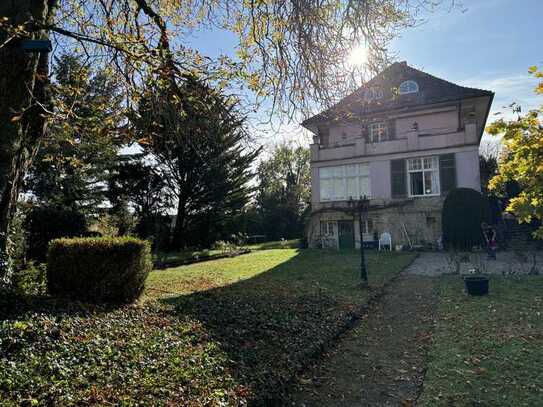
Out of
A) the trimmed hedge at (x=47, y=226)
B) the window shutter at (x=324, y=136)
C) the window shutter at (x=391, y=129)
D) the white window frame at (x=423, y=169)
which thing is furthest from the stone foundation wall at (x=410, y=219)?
the trimmed hedge at (x=47, y=226)

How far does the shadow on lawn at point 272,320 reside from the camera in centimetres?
484

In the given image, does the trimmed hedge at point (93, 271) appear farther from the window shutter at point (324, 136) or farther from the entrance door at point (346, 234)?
the window shutter at point (324, 136)

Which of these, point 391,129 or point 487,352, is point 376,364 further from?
point 391,129

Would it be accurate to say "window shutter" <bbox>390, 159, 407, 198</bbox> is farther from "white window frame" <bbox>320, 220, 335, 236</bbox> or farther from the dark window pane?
"white window frame" <bbox>320, 220, 335, 236</bbox>

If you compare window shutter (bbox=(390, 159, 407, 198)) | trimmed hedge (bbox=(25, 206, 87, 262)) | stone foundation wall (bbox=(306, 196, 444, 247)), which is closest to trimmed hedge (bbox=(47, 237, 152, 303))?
trimmed hedge (bbox=(25, 206, 87, 262))

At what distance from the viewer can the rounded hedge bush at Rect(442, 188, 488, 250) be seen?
1894cm

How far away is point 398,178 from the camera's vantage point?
2242cm

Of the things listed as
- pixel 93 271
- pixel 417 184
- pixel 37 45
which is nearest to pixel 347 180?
pixel 417 184

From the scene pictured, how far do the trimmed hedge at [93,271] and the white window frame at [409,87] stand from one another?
70.7 ft

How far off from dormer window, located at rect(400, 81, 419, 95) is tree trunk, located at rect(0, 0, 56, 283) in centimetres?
2148

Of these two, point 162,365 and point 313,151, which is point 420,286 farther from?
point 313,151

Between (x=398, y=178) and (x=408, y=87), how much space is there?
250 inches

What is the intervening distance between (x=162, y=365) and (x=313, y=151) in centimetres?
2163

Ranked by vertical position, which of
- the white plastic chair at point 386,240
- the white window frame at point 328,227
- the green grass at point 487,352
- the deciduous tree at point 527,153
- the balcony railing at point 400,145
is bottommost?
the green grass at point 487,352
